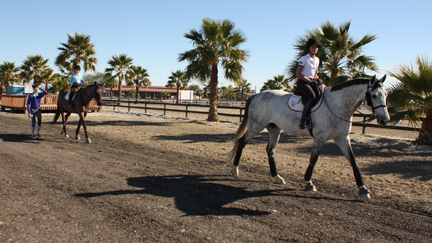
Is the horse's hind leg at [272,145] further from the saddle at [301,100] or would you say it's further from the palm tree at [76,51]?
the palm tree at [76,51]

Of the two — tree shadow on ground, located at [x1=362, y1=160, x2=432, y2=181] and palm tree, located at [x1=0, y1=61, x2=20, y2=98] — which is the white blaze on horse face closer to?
tree shadow on ground, located at [x1=362, y1=160, x2=432, y2=181]

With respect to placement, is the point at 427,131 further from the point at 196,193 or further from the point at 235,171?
the point at 196,193

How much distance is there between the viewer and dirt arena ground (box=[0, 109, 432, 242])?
3.36 meters

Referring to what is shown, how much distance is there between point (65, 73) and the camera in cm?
3262

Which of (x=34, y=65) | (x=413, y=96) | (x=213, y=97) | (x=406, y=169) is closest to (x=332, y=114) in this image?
(x=406, y=169)

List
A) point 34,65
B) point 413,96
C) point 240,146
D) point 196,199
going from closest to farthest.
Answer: point 196,199
point 240,146
point 413,96
point 34,65

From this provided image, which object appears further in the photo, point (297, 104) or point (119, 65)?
point (119, 65)

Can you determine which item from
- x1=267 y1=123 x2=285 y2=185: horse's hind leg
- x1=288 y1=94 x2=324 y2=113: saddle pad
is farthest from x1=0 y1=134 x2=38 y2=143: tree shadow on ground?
x1=288 y1=94 x2=324 y2=113: saddle pad

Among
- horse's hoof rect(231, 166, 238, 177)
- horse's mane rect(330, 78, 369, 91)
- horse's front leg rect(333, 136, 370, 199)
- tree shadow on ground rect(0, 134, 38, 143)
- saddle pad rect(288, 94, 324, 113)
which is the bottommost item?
tree shadow on ground rect(0, 134, 38, 143)

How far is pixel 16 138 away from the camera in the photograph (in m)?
9.87

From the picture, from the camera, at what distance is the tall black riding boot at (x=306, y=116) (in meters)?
5.03

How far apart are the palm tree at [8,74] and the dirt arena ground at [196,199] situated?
47.1 meters

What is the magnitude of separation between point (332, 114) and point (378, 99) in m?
0.73

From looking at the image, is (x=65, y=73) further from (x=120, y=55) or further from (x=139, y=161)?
(x=139, y=161)
